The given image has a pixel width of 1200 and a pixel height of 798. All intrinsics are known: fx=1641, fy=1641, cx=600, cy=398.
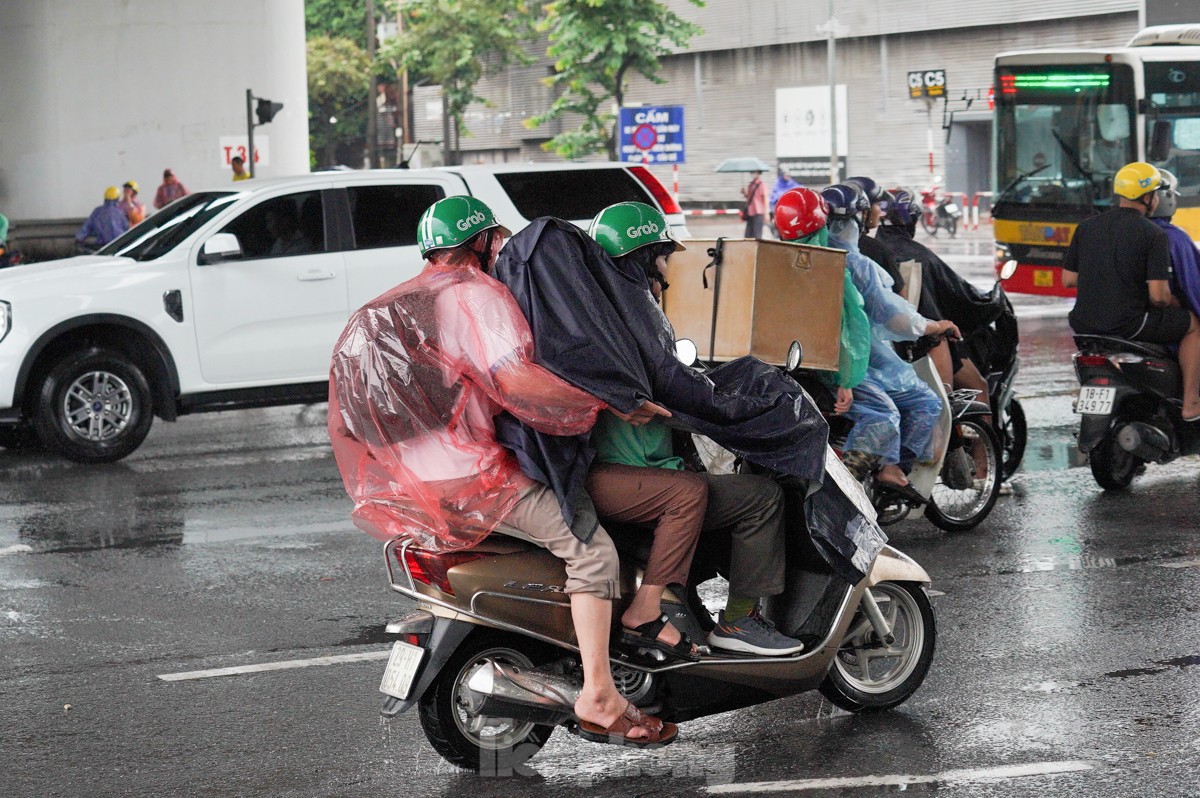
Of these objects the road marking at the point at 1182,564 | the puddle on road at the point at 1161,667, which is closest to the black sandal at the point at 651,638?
the puddle on road at the point at 1161,667

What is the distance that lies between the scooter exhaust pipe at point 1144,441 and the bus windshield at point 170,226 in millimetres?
6388

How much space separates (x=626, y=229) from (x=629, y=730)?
4.76 ft

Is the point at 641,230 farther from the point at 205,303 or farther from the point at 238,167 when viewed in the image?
the point at 238,167

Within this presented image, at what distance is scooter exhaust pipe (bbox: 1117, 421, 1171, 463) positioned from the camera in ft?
29.6

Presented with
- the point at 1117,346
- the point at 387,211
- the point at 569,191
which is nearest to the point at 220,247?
the point at 387,211

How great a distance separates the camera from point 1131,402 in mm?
9094

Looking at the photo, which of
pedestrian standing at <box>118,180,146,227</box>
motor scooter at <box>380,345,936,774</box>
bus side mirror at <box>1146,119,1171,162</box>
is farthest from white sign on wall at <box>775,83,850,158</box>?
motor scooter at <box>380,345,936,774</box>

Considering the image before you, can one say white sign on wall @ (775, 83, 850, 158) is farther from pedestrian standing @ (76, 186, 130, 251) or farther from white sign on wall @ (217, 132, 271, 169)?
pedestrian standing @ (76, 186, 130, 251)

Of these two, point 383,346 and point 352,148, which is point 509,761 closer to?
point 383,346

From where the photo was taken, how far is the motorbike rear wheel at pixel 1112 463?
9164mm

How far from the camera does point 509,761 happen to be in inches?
196

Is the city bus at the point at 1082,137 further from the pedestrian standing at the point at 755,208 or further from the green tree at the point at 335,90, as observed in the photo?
the green tree at the point at 335,90

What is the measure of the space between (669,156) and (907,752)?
78.1ft

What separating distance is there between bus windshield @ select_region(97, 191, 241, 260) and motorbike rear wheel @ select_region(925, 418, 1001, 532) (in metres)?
5.87
